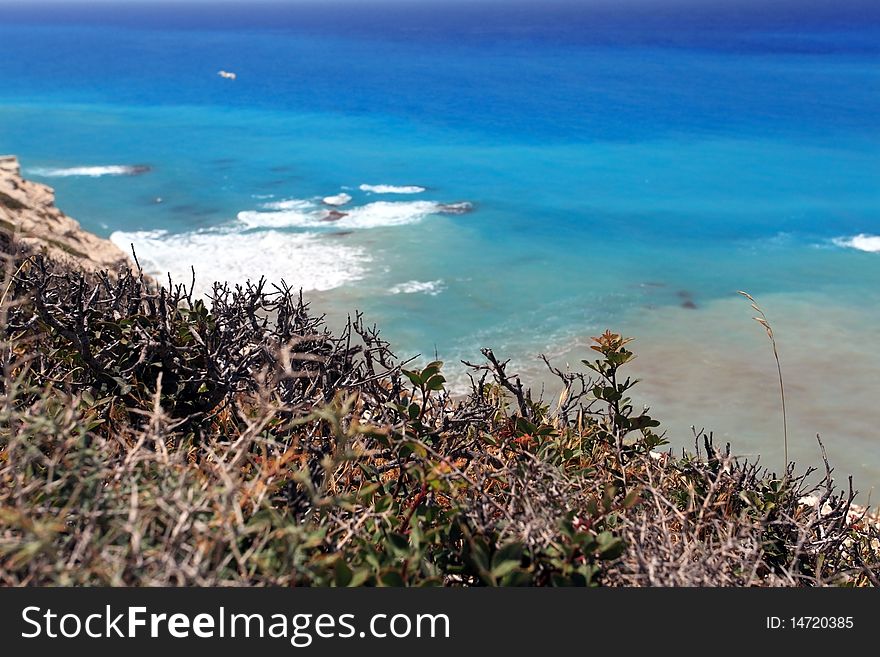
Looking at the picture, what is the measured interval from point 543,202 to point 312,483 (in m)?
20.4

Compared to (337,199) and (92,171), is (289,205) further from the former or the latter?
(92,171)

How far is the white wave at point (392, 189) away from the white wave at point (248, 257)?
4.78 meters

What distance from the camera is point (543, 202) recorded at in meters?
22.2

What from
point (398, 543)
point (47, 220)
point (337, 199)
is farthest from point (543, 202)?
point (398, 543)

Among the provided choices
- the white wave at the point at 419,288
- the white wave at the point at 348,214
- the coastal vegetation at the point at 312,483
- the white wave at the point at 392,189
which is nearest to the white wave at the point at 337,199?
the white wave at the point at 348,214

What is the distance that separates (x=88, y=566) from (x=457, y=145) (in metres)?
28.6

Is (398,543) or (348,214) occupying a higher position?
(348,214)

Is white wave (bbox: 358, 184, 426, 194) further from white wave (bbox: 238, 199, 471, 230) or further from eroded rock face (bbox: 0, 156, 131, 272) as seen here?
Answer: eroded rock face (bbox: 0, 156, 131, 272)

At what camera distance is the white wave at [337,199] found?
21628mm

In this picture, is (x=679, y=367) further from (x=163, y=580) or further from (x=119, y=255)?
(x=163, y=580)

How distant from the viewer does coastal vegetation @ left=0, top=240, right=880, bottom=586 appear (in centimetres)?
187

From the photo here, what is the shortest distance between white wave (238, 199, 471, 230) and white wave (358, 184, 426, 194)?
3.82 ft

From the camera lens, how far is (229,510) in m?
1.90

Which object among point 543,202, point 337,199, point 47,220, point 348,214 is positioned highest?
point 337,199
